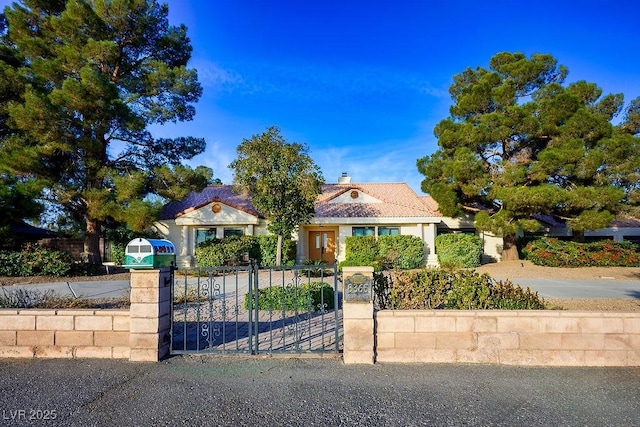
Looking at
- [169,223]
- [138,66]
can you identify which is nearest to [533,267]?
[169,223]

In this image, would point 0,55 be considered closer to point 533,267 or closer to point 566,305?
point 566,305

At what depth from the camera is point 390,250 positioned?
1773cm

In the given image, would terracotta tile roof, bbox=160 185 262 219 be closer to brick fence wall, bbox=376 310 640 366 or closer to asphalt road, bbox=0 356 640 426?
asphalt road, bbox=0 356 640 426

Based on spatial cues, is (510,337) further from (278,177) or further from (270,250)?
(270,250)

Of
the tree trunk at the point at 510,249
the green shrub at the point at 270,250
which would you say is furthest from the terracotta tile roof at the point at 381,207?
the tree trunk at the point at 510,249

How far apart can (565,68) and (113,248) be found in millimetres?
26127

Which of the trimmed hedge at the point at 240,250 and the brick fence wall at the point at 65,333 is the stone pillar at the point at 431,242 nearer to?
the trimmed hedge at the point at 240,250

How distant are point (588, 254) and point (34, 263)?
24.1 m

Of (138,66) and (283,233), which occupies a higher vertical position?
(138,66)

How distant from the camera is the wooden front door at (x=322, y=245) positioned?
20406mm

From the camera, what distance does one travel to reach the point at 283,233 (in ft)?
50.3

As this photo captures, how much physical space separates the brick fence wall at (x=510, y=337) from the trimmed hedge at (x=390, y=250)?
12.8 m

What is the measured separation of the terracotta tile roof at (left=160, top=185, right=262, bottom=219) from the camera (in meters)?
19.9

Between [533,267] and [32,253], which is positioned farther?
[533,267]
